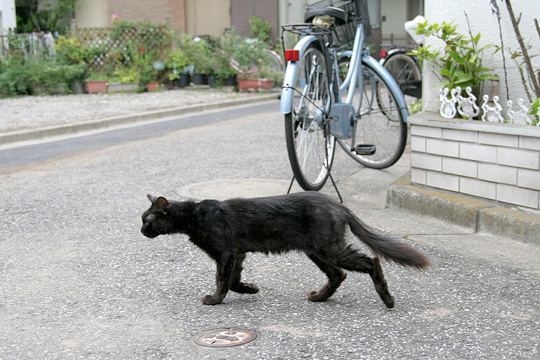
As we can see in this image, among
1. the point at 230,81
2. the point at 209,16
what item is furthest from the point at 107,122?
the point at 209,16

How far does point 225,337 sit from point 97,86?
46.4 feet

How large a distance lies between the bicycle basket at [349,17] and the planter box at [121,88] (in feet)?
35.4

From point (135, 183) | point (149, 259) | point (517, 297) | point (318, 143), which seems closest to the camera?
point (517, 297)

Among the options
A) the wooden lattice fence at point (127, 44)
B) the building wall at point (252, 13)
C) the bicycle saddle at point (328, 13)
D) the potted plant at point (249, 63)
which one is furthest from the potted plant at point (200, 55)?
the bicycle saddle at point (328, 13)

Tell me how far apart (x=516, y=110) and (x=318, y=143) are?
1.67 m

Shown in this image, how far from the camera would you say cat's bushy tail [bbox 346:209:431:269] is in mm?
4125

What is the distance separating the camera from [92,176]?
776cm

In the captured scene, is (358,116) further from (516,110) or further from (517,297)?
(517,297)

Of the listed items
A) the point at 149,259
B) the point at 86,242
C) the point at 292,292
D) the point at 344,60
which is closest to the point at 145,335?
the point at 292,292

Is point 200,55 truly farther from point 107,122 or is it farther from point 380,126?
point 380,126

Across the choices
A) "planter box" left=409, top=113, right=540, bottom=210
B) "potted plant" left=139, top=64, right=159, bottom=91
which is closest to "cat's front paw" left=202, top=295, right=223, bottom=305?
"planter box" left=409, top=113, right=540, bottom=210

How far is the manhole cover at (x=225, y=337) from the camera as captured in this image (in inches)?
144

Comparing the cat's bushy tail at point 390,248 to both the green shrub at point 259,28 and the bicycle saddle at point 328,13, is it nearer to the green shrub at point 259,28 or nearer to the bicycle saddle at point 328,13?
the bicycle saddle at point 328,13

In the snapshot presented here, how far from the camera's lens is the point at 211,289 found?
4473 mm
